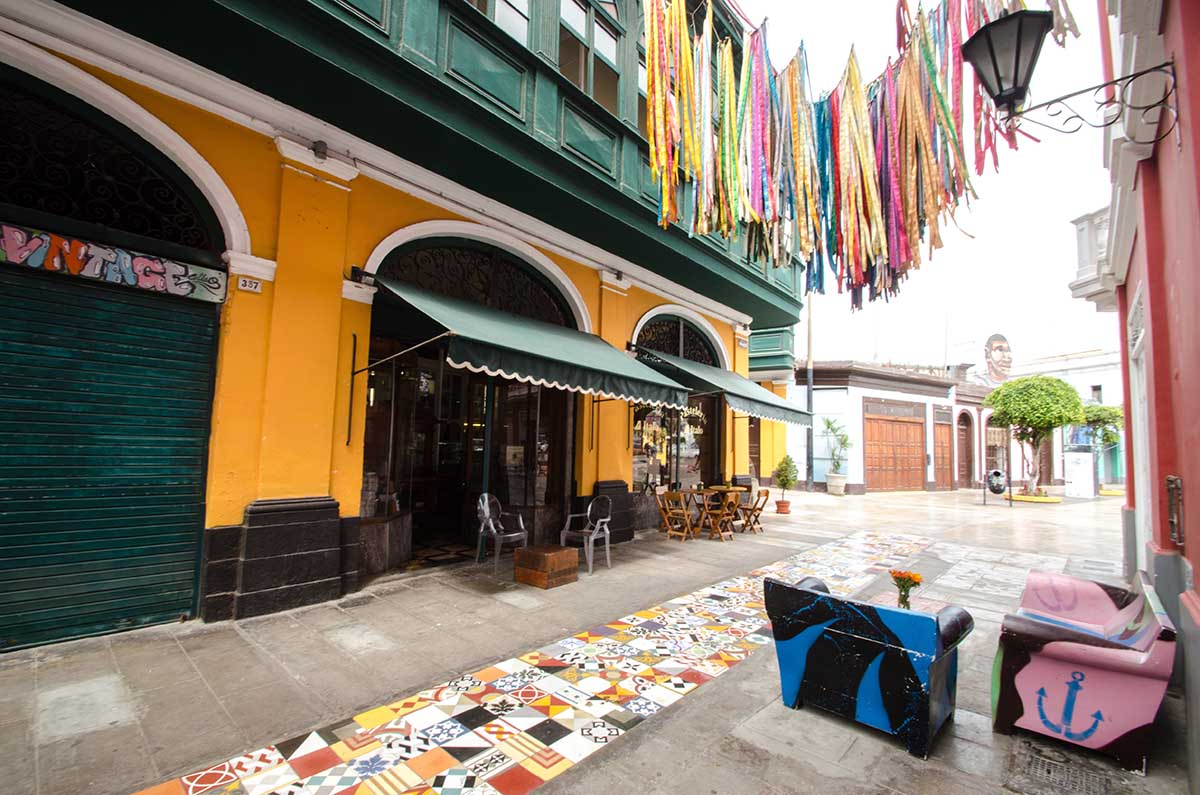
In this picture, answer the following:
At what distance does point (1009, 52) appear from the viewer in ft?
9.68

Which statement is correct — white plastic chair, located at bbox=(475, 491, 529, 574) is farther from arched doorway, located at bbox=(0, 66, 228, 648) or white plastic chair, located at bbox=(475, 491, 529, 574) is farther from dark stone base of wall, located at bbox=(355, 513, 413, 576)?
arched doorway, located at bbox=(0, 66, 228, 648)

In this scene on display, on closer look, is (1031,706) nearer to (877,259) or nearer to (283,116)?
(877,259)

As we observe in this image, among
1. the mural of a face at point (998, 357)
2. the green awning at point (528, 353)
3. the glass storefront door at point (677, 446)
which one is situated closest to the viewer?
the green awning at point (528, 353)

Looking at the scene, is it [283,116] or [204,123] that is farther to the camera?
[283,116]

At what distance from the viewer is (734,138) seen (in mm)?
4672

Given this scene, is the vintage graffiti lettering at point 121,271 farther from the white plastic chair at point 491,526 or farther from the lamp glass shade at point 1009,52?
the lamp glass shade at point 1009,52

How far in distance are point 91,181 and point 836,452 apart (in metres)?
19.2

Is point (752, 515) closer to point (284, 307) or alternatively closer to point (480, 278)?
point (480, 278)

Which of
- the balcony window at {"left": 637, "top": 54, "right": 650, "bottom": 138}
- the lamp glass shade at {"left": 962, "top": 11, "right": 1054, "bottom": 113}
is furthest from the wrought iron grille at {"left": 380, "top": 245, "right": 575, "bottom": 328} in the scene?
the lamp glass shade at {"left": 962, "top": 11, "right": 1054, "bottom": 113}

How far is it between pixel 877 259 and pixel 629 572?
14.4ft

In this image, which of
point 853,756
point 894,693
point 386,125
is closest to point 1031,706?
point 894,693

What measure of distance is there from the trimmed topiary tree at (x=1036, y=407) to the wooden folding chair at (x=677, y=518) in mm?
14054

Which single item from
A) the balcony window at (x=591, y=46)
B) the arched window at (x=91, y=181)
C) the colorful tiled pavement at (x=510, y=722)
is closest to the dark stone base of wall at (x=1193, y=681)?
the colorful tiled pavement at (x=510, y=722)

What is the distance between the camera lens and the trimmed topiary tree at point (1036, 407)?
1586 cm
